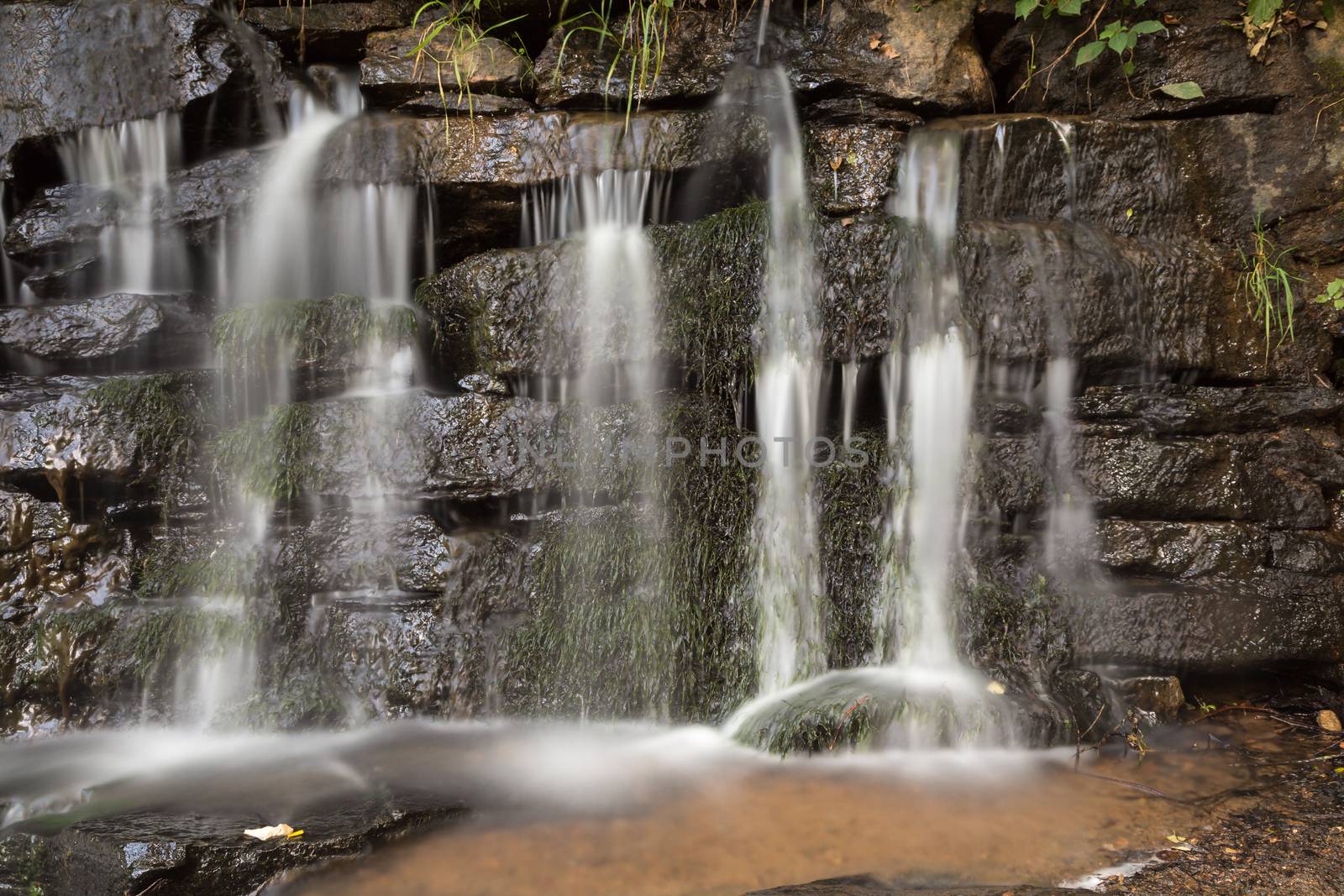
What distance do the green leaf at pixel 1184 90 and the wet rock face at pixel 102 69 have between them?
222 inches

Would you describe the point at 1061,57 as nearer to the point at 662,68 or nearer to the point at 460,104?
the point at 662,68

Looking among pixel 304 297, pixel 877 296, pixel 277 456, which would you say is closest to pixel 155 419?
pixel 277 456

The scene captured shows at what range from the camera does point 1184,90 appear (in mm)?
4688

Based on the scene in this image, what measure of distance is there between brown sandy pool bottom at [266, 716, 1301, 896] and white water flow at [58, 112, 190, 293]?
4081 mm

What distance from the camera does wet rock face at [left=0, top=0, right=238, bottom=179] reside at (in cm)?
516

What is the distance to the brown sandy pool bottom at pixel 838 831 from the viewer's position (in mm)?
2604

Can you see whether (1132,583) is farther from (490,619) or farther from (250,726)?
(250,726)

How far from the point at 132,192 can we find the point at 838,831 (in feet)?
17.6

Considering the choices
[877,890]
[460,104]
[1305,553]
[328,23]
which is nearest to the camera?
[877,890]

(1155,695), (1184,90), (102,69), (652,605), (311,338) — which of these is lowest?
(1155,695)

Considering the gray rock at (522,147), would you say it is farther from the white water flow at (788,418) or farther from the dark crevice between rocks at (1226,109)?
the dark crevice between rocks at (1226,109)

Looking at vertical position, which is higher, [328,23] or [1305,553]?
[328,23]

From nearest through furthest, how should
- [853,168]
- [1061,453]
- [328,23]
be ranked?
[1061,453]
[853,168]
[328,23]

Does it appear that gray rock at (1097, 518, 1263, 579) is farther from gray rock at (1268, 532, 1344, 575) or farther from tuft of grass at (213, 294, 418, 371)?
tuft of grass at (213, 294, 418, 371)
